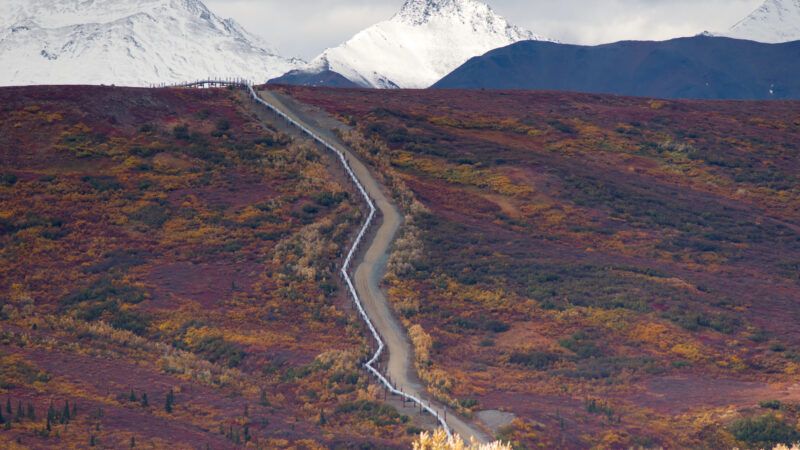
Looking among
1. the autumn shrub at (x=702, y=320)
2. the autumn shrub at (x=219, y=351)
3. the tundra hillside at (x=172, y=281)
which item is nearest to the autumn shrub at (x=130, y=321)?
the tundra hillside at (x=172, y=281)

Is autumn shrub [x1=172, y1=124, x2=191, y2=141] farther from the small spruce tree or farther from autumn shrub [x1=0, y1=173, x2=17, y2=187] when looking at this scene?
the small spruce tree

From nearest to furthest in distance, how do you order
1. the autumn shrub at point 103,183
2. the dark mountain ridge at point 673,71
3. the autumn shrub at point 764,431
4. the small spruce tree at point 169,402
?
1. the autumn shrub at point 764,431
2. the small spruce tree at point 169,402
3. the autumn shrub at point 103,183
4. the dark mountain ridge at point 673,71

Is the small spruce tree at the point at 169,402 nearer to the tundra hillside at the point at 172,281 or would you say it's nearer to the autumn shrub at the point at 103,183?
the tundra hillside at the point at 172,281

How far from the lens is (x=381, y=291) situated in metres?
56.8

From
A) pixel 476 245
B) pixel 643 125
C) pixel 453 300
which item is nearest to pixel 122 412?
pixel 453 300

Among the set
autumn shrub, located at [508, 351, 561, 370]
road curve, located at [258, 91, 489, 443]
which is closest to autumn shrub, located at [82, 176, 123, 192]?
road curve, located at [258, 91, 489, 443]

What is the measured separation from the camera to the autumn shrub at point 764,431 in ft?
127

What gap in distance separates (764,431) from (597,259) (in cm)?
2388

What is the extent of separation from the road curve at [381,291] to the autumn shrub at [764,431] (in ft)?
25.9

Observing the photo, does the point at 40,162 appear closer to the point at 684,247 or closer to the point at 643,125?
the point at 684,247

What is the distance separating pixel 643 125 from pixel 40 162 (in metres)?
42.3

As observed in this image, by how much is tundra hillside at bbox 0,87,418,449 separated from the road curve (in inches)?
48.0

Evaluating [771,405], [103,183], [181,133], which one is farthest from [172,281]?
[771,405]

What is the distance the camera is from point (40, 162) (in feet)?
234
